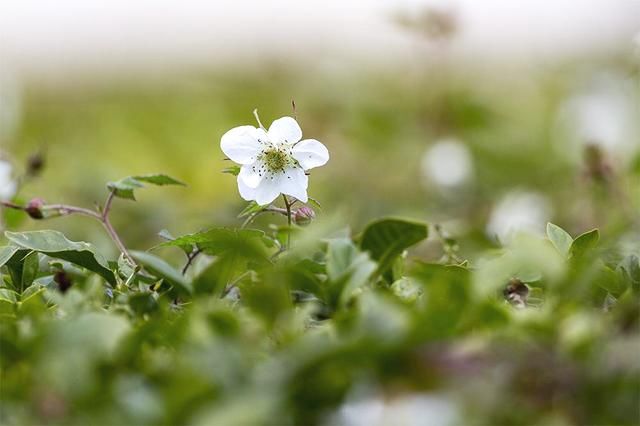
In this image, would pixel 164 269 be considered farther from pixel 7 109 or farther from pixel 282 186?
pixel 7 109

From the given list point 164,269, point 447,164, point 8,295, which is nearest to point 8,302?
point 8,295

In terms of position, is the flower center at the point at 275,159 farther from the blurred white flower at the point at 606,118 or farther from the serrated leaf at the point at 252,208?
the blurred white flower at the point at 606,118

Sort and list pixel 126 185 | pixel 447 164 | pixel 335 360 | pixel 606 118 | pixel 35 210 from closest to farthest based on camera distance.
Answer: pixel 335 360 → pixel 126 185 → pixel 35 210 → pixel 447 164 → pixel 606 118

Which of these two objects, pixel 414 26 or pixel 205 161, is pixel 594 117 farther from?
pixel 205 161

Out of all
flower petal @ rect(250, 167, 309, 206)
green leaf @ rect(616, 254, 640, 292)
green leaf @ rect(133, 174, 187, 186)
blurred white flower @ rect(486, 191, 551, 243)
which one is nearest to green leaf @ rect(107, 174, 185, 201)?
green leaf @ rect(133, 174, 187, 186)

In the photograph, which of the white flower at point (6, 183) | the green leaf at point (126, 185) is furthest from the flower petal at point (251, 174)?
the white flower at point (6, 183)

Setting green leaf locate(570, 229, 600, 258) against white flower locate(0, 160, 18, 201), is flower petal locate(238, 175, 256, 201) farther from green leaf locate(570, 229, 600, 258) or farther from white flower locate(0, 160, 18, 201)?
white flower locate(0, 160, 18, 201)

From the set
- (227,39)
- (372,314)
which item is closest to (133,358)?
(372,314)
